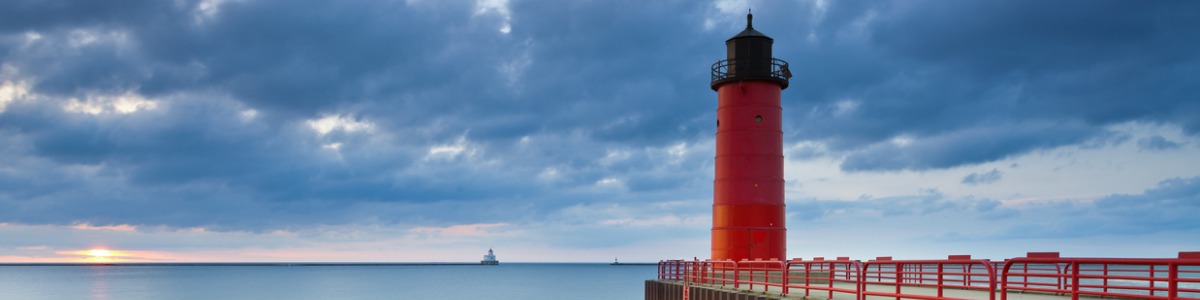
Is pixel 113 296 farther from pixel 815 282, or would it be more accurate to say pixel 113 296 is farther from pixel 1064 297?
pixel 1064 297

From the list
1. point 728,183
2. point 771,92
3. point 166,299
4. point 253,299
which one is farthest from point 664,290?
point 166,299

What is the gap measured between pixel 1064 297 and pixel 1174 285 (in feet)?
27.8

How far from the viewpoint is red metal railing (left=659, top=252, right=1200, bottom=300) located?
1213cm

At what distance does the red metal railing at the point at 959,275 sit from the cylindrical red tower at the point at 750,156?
97 cm

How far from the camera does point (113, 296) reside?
98.2m

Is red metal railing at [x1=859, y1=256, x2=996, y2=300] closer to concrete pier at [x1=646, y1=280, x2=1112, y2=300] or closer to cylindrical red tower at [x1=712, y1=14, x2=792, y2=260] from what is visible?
concrete pier at [x1=646, y1=280, x2=1112, y2=300]

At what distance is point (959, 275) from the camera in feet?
67.0

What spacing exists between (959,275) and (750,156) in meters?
9.48

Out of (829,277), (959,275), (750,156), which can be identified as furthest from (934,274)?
(750,156)

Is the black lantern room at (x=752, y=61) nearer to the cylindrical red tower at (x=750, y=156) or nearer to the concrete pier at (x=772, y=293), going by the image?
the cylindrical red tower at (x=750, y=156)

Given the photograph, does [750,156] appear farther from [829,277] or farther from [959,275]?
[829,277]

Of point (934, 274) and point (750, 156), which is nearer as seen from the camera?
point (934, 274)

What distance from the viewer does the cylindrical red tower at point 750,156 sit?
95.9 ft

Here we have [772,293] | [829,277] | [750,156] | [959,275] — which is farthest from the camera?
[750,156]
